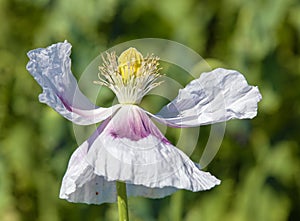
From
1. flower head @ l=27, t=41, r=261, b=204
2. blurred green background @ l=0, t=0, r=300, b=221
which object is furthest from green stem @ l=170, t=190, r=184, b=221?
flower head @ l=27, t=41, r=261, b=204

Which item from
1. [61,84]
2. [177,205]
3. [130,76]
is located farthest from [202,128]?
[61,84]

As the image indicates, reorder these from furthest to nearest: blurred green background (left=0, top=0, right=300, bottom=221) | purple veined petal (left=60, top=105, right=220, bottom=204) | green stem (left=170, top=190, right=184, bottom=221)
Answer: blurred green background (left=0, top=0, right=300, bottom=221) < green stem (left=170, top=190, right=184, bottom=221) < purple veined petal (left=60, top=105, right=220, bottom=204)

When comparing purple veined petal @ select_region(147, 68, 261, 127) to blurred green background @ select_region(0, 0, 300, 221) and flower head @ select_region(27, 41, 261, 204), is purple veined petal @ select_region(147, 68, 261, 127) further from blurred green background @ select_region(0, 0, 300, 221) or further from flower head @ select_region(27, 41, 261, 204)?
blurred green background @ select_region(0, 0, 300, 221)

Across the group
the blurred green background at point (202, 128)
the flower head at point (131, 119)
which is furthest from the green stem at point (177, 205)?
the flower head at point (131, 119)

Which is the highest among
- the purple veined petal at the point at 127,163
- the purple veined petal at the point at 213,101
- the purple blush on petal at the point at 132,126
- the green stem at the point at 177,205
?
the purple veined petal at the point at 213,101

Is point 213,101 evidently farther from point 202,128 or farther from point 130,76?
point 202,128

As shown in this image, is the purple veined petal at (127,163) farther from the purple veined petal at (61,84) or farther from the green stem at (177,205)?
the green stem at (177,205)

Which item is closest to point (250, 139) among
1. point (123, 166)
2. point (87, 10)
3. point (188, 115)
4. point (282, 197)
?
point (282, 197)
